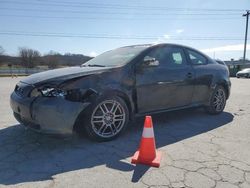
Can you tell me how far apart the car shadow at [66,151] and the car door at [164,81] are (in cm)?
50

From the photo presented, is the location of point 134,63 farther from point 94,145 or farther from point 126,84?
point 94,145

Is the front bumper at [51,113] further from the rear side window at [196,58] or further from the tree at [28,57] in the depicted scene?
the tree at [28,57]

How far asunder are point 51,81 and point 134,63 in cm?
137

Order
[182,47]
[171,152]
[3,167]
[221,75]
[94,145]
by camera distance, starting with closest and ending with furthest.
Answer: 1. [3,167]
2. [171,152]
3. [94,145]
4. [182,47]
5. [221,75]

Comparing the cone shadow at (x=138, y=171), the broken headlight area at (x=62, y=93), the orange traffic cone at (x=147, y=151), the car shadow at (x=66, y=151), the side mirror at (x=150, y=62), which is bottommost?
the cone shadow at (x=138, y=171)

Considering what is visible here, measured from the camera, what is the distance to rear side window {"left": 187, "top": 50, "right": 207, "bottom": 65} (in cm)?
508

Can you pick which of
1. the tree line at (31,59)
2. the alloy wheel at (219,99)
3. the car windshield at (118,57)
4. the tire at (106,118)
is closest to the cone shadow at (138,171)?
the tire at (106,118)

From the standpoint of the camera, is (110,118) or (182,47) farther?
(182,47)

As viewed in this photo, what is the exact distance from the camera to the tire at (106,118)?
3541 mm

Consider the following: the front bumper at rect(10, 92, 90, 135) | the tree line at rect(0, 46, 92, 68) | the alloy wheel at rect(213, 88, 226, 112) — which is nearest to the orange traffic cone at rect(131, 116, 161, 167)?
the front bumper at rect(10, 92, 90, 135)

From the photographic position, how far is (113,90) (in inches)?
144

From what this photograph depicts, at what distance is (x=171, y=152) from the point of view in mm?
3355

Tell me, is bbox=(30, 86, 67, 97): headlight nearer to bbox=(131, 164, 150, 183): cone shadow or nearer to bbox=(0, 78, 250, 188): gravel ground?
bbox=(0, 78, 250, 188): gravel ground

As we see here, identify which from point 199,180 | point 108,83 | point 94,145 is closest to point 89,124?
point 94,145
